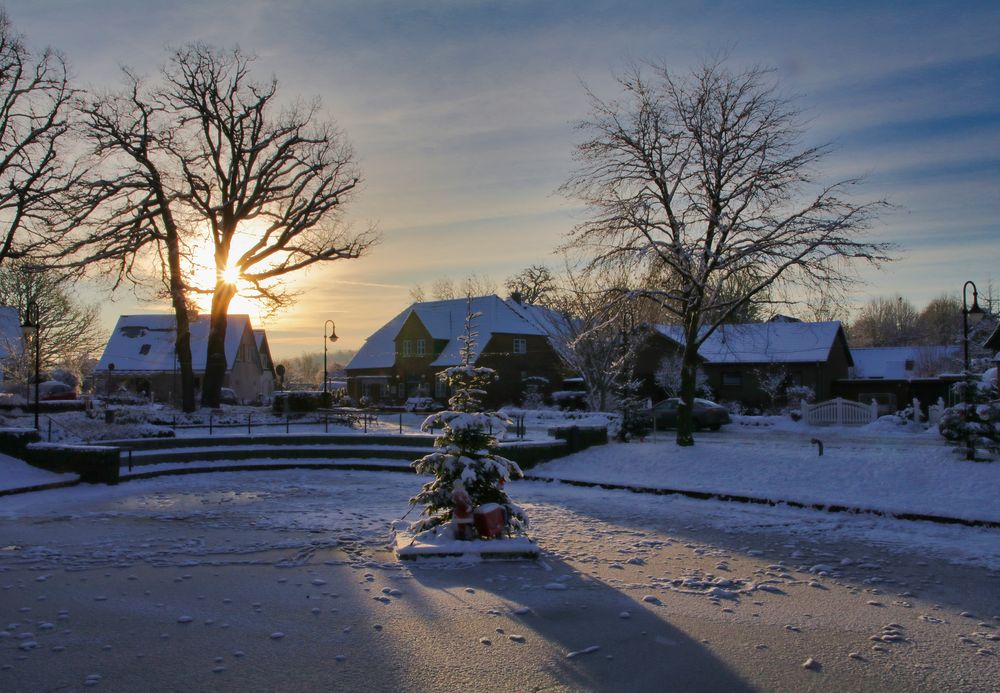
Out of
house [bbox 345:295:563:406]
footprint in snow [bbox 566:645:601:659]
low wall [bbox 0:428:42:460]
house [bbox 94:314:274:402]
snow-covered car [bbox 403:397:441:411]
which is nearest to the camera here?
footprint in snow [bbox 566:645:601:659]

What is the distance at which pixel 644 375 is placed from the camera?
4894cm

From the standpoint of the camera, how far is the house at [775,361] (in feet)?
146

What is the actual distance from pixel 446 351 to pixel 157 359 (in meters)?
23.9

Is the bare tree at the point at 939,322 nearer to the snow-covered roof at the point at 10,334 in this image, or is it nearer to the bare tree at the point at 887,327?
the bare tree at the point at 887,327

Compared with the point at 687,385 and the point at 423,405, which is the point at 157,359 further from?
the point at 687,385

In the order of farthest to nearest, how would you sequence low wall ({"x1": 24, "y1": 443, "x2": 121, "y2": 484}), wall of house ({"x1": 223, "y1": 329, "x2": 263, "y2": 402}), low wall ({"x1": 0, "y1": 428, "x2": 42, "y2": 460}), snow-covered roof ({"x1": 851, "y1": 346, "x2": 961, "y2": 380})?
wall of house ({"x1": 223, "y1": 329, "x2": 263, "y2": 402})
snow-covered roof ({"x1": 851, "y1": 346, "x2": 961, "y2": 380})
low wall ({"x1": 0, "y1": 428, "x2": 42, "y2": 460})
low wall ({"x1": 24, "y1": 443, "x2": 121, "y2": 484})

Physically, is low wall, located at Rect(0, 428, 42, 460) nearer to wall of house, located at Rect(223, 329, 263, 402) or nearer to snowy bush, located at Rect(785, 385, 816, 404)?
snowy bush, located at Rect(785, 385, 816, 404)

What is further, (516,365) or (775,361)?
(516,365)

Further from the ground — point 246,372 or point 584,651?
point 246,372

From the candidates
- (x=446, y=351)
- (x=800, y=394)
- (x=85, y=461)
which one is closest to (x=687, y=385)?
(x=85, y=461)

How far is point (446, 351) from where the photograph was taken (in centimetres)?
5631

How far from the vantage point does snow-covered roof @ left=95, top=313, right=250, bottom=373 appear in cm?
6180

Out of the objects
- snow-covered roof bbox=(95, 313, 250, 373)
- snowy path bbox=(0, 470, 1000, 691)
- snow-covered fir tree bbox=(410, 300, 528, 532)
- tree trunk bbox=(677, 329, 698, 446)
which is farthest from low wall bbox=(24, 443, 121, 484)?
snow-covered roof bbox=(95, 313, 250, 373)

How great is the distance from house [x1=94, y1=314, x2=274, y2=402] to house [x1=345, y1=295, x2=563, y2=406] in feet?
30.9
